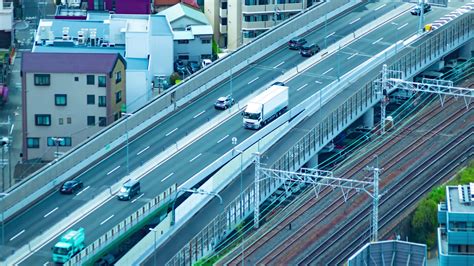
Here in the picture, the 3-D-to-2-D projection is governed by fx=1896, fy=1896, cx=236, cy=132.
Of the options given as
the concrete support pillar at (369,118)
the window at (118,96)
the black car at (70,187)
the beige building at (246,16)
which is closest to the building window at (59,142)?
the window at (118,96)

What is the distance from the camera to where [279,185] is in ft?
248

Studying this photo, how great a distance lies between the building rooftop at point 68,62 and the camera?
81438mm

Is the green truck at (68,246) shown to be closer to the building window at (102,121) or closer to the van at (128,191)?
the van at (128,191)

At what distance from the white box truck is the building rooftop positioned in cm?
646

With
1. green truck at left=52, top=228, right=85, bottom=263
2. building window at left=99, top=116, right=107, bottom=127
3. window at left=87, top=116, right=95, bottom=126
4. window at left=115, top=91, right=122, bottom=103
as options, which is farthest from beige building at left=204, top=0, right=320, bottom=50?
green truck at left=52, top=228, right=85, bottom=263

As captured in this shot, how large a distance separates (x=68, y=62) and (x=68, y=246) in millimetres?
14899

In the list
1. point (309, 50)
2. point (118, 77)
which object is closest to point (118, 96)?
point (118, 77)

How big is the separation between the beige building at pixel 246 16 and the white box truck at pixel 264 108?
12427mm

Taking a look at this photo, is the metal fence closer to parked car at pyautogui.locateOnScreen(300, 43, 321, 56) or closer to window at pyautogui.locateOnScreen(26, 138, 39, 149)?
parked car at pyautogui.locateOnScreen(300, 43, 321, 56)

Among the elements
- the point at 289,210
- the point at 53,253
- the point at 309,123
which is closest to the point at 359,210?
the point at 289,210

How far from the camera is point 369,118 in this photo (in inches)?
3310

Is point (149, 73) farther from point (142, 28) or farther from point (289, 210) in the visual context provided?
point (289, 210)

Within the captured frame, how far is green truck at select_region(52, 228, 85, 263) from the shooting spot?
6888 cm

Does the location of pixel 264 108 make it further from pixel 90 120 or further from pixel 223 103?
pixel 90 120
